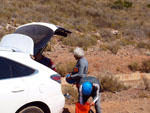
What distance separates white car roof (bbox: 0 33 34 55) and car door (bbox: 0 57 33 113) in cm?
40

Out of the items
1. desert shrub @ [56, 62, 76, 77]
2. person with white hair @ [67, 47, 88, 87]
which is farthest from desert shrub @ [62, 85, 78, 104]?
desert shrub @ [56, 62, 76, 77]

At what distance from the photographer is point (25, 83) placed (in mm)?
4145

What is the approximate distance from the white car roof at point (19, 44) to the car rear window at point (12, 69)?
33 cm

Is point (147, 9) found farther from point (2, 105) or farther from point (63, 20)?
point (2, 105)

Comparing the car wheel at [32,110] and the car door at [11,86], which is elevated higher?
the car door at [11,86]

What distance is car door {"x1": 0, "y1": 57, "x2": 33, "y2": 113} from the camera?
12.8 feet

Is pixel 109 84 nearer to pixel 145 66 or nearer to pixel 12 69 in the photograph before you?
pixel 145 66

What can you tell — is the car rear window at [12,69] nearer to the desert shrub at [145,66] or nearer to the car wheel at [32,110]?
the car wheel at [32,110]

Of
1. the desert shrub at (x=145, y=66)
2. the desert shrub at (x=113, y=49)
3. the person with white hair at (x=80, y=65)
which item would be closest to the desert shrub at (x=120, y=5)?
the desert shrub at (x=113, y=49)

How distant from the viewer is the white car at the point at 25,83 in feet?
13.0

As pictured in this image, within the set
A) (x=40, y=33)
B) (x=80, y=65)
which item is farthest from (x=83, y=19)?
(x=80, y=65)

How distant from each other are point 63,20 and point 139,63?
10.7 m

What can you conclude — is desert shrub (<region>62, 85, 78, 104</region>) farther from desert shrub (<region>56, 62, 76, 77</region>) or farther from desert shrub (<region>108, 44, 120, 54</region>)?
desert shrub (<region>108, 44, 120, 54</region>)

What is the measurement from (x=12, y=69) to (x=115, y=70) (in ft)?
32.9
